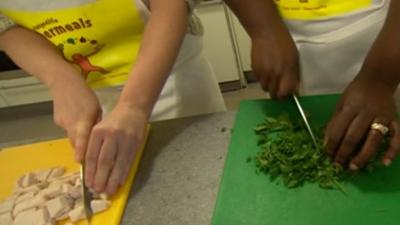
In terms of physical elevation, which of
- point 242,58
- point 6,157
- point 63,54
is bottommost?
point 242,58

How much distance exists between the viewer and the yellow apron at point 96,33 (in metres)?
0.82

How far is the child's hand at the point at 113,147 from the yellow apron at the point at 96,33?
0.65 feet

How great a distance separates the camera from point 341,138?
61 cm

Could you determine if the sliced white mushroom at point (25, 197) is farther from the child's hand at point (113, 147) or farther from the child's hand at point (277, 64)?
the child's hand at point (277, 64)

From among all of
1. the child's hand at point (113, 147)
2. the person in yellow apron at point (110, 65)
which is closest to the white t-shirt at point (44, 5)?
the person in yellow apron at point (110, 65)

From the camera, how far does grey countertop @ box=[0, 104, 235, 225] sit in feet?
2.19

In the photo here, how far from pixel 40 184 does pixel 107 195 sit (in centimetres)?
13

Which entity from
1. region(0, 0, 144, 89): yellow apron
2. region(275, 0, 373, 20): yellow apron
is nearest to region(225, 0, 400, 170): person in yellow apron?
region(275, 0, 373, 20): yellow apron

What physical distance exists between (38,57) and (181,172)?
340mm

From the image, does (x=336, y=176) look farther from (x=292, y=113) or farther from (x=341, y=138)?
(x=292, y=113)

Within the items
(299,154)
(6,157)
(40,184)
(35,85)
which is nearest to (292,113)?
(299,154)

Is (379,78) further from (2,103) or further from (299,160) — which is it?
(2,103)

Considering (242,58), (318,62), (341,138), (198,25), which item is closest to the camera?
(341,138)

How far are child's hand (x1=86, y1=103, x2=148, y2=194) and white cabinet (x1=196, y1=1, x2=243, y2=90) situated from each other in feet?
3.79
